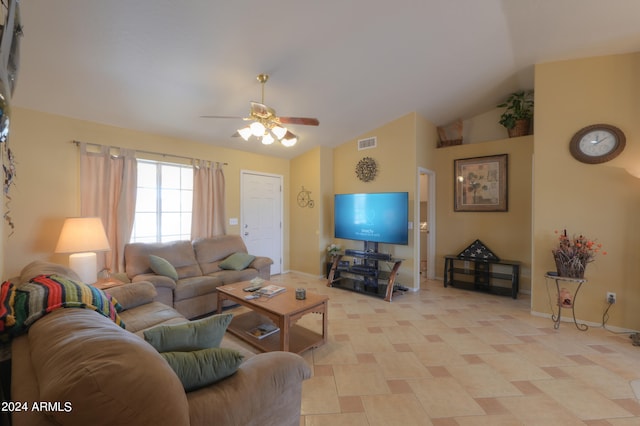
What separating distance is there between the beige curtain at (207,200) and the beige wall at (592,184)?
15.0ft

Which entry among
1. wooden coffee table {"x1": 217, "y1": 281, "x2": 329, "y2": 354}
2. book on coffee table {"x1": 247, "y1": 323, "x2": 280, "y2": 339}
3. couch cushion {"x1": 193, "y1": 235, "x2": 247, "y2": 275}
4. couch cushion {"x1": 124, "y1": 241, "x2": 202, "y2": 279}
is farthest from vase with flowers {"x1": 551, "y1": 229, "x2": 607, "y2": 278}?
couch cushion {"x1": 124, "y1": 241, "x2": 202, "y2": 279}

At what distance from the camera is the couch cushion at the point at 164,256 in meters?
3.30

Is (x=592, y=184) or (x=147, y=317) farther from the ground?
(x=592, y=184)

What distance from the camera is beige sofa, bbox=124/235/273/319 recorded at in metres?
3.09

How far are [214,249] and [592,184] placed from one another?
16.2 feet

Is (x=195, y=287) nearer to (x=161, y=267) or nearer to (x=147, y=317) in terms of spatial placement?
(x=161, y=267)

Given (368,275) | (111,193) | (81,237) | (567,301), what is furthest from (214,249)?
(567,301)

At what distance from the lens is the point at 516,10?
2.55 metres

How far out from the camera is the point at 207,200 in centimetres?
436

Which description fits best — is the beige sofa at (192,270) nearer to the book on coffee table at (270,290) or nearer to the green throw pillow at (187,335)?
the book on coffee table at (270,290)

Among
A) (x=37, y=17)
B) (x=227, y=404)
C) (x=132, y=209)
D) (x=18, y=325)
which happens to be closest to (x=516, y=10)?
(x=227, y=404)

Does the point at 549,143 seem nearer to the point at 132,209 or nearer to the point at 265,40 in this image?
the point at 265,40

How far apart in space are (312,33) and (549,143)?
10.2 ft

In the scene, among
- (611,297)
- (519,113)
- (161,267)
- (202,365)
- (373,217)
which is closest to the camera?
(202,365)
